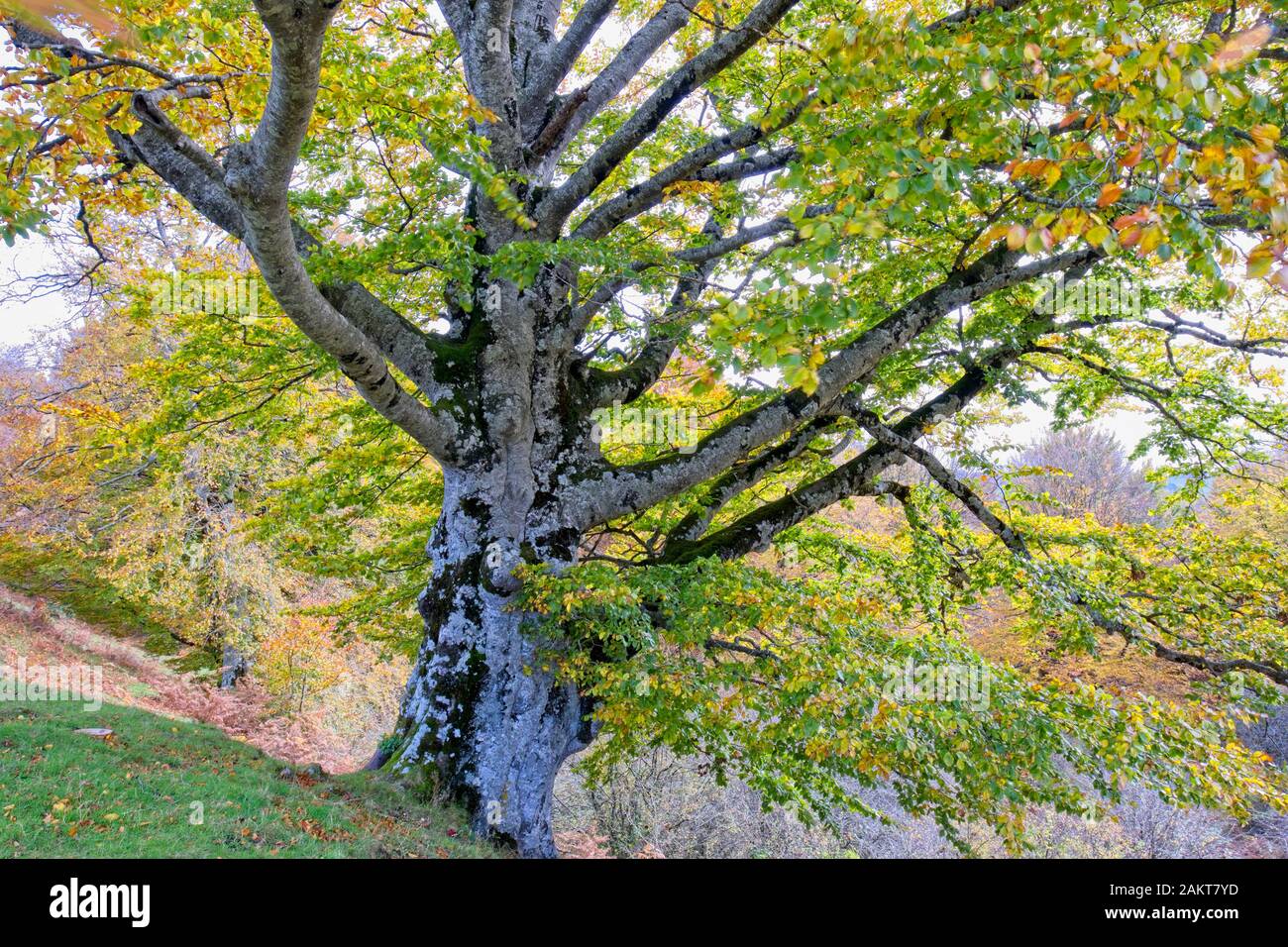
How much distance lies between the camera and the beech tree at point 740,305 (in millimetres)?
2531

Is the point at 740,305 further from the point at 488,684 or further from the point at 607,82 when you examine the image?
the point at 607,82

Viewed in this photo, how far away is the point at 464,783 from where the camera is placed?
495 centimetres

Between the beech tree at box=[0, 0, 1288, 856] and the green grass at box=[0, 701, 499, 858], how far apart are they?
23.5 inches

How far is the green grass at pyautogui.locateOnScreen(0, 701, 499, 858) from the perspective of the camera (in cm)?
317

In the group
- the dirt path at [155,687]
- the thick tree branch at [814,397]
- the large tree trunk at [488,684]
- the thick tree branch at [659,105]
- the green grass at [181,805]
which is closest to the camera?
the green grass at [181,805]

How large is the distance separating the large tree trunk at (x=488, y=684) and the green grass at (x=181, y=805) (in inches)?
12.3

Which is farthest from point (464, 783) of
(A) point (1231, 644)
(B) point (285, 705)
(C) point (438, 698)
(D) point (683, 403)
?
(B) point (285, 705)

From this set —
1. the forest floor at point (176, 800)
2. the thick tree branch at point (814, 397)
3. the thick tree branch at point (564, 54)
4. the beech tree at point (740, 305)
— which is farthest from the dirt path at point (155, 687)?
the thick tree branch at point (564, 54)

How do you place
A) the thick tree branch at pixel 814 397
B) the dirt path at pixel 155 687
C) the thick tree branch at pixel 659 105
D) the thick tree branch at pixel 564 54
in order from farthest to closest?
the dirt path at pixel 155 687
the thick tree branch at pixel 564 54
the thick tree branch at pixel 814 397
the thick tree branch at pixel 659 105

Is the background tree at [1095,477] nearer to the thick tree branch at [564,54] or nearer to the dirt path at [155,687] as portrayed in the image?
the thick tree branch at [564,54]

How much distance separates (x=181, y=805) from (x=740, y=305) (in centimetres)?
399

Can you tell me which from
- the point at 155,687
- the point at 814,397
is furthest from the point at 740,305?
the point at 155,687

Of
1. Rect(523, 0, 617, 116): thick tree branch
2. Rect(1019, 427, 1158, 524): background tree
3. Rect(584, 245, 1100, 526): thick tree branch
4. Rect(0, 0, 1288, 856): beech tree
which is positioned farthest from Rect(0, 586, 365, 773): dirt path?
Rect(1019, 427, 1158, 524): background tree
